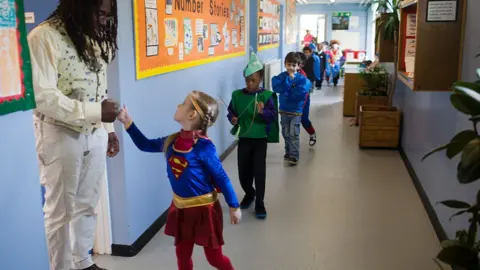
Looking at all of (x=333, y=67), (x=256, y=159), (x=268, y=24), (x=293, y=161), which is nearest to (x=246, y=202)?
(x=256, y=159)

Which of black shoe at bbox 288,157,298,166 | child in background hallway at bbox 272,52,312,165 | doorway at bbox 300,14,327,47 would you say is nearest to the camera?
child in background hallway at bbox 272,52,312,165

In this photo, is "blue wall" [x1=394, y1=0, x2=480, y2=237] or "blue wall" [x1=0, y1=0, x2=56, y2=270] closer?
"blue wall" [x1=0, y1=0, x2=56, y2=270]

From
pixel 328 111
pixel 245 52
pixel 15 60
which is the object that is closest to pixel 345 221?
pixel 15 60

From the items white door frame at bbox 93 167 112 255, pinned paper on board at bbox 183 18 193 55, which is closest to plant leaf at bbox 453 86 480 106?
white door frame at bbox 93 167 112 255

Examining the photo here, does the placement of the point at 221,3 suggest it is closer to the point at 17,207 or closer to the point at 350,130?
the point at 350,130

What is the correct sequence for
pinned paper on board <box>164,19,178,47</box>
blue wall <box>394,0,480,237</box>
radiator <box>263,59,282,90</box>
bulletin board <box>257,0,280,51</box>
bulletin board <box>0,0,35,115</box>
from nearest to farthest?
1. bulletin board <box>0,0,35,115</box>
2. blue wall <box>394,0,480,237</box>
3. pinned paper on board <box>164,19,178,47</box>
4. bulletin board <box>257,0,280,51</box>
5. radiator <box>263,59,282,90</box>

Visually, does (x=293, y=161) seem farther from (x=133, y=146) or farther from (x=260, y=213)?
(x=133, y=146)

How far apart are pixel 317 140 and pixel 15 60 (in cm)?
500

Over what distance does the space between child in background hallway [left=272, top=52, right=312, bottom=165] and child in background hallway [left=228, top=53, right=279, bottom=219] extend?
1172mm

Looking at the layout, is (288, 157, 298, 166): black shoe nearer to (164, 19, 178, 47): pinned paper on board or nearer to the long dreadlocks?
(164, 19, 178, 47): pinned paper on board

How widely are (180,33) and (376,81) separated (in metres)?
4.10

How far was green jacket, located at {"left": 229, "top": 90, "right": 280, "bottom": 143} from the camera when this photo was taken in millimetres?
3531

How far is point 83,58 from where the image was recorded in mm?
2045

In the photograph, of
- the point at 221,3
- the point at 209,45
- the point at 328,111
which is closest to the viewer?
the point at 209,45
